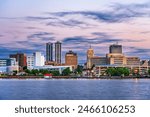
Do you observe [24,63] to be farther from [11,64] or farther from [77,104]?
[77,104]

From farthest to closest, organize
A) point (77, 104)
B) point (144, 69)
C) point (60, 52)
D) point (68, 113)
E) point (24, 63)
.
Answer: point (144, 69), point (24, 63), point (60, 52), point (77, 104), point (68, 113)

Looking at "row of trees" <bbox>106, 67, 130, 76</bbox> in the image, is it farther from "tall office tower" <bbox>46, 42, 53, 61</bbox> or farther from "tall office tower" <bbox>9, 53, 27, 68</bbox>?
"tall office tower" <bbox>46, 42, 53, 61</bbox>

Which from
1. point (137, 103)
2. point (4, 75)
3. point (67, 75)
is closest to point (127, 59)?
point (67, 75)

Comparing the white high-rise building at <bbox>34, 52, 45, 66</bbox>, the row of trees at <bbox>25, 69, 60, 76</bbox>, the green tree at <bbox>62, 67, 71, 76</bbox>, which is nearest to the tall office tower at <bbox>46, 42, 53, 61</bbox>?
the white high-rise building at <bbox>34, 52, 45, 66</bbox>

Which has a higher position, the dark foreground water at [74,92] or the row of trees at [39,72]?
the row of trees at [39,72]

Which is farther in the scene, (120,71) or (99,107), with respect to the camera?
(120,71)

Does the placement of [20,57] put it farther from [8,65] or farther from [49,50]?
[49,50]

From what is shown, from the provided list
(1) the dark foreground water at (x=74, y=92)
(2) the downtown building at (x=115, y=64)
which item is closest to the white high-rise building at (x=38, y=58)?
(2) the downtown building at (x=115, y=64)

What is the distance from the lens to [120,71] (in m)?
45.2

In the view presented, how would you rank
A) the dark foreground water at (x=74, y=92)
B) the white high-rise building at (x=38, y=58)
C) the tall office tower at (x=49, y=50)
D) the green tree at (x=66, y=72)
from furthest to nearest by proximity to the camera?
the green tree at (x=66, y=72) < the white high-rise building at (x=38, y=58) < the tall office tower at (x=49, y=50) < the dark foreground water at (x=74, y=92)

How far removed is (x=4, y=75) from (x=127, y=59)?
12.5 m

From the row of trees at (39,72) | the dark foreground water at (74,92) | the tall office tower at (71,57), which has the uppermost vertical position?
the tall office tower at (71,57)

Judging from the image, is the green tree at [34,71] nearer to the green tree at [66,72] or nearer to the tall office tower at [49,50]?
the green tree at [66,72]

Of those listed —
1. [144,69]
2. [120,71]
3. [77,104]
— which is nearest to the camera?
[77,104]
